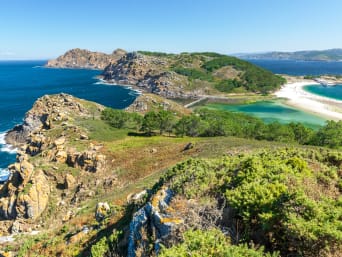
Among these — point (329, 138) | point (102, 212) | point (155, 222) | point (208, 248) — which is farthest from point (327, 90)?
point (208, 248)

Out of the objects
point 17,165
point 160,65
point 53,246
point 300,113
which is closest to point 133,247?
point 53,246

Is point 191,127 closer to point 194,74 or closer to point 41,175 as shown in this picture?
point 41,175

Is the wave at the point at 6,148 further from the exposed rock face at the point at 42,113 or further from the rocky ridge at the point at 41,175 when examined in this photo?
the rocky ridge at the point at 41,175

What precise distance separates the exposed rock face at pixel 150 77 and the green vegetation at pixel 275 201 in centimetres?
13809

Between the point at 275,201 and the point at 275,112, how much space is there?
358 feet

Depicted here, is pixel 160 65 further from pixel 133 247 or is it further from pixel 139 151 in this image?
pixel 133 247

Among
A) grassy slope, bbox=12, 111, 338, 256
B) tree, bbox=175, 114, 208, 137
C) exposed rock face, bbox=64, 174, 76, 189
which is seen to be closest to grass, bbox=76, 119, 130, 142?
grassy slope, bbox=12, 111, 338, 256

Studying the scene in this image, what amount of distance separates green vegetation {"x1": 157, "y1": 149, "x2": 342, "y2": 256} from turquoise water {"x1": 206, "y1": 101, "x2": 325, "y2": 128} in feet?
281

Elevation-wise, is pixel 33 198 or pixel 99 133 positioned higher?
pixel 99 133

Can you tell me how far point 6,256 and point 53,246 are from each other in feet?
13.0

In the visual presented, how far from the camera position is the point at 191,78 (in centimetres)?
16638

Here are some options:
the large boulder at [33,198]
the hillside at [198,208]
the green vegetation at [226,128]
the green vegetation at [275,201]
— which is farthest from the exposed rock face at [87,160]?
the green vegetation at [275,201]

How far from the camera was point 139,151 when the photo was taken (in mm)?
41906

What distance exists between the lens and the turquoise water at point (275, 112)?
94750 mm
